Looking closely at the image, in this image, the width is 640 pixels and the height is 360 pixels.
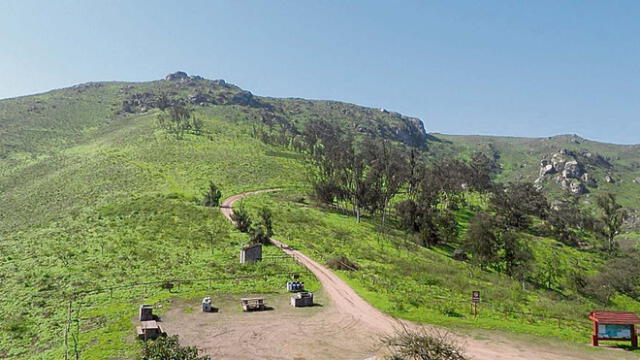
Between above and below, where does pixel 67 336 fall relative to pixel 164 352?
below

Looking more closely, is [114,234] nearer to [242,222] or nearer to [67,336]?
[242,222]

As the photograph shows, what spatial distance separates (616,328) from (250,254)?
92.4 feet

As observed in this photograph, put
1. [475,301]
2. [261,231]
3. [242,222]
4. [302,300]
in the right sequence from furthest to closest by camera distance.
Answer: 1. [242,222]
2. [261,231]
3. [302,300]
4. [475,301]

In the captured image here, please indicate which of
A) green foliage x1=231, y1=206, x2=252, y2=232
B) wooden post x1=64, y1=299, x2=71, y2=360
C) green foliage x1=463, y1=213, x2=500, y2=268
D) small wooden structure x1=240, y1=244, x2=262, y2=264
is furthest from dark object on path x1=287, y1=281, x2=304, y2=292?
green foliage x1=463, y1=213, x2=500, y2=268

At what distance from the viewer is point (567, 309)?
120ft

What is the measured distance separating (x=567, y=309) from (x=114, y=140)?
12517 cm

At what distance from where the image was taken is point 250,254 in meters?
40.7

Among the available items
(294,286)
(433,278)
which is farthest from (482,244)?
(294,286)

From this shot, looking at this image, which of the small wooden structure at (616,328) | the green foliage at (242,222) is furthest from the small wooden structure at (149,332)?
the green foliage at (242,222)

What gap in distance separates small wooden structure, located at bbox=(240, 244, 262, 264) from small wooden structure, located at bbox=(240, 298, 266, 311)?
11376 millimetres

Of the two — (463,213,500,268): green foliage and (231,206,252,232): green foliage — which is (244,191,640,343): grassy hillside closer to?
(463,213,500,268): green foliage

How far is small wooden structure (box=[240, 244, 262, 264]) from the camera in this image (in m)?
40.3

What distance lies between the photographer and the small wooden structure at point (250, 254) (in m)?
40.3

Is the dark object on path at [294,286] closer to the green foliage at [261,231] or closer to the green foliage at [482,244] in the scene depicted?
the green foliage at [261,231]
